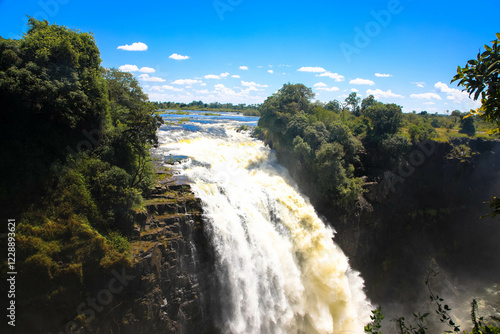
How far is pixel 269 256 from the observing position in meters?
22.0

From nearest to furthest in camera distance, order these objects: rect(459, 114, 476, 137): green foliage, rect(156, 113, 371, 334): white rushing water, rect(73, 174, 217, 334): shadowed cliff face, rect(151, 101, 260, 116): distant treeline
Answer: rect(73, 174, 217, 334): shadowed cliff face
rect(156, 113, 371, 334): white rushing water
rect(459, 114, 476, 137): green foliage
rect(151, 101, 260, 116): distant treeline

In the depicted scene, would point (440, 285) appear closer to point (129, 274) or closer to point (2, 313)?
point (129, 274)

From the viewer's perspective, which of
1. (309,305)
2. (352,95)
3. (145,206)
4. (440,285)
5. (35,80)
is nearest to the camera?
(35,80)

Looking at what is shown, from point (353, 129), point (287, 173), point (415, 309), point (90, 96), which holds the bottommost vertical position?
point (415, 309)

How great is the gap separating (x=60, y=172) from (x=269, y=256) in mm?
15073

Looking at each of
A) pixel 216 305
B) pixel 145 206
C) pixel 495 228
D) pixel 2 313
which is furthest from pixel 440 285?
pixel 2 313

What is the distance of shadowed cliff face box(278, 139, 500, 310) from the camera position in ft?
105

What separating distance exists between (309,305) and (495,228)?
3688cm

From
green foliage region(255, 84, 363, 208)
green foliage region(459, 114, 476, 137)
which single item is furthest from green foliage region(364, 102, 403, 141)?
green foliage region(459, 114, 476, 137)

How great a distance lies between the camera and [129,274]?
1666 cm

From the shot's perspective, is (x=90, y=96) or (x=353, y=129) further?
(x=353, y=129)

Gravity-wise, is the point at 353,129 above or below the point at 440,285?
above

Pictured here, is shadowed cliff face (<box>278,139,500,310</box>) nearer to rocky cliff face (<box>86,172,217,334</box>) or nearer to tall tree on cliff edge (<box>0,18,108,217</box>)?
rocky cliff face (<box>86,172,217,334</box>)

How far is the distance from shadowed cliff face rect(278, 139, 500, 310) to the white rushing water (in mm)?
4333
